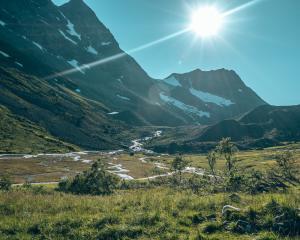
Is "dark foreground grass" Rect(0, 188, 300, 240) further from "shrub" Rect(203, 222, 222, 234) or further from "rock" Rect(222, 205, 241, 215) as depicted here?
"rock" Rect(222, 205, 241, 215)

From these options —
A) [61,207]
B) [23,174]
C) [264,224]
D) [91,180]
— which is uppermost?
[23,174]

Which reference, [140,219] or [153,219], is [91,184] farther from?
[153,219]

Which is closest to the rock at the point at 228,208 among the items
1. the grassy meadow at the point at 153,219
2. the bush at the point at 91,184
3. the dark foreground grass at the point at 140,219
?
the grassy meadow at the point at 153,219

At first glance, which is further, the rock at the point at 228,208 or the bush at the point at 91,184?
the bush at the point at 91,184

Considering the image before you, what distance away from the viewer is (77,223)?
19109 millimetres

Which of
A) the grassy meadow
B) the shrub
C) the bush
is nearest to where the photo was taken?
the grassy meadow

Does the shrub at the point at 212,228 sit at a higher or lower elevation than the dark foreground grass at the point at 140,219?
lower

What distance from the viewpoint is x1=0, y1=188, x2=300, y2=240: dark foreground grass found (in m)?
17.7

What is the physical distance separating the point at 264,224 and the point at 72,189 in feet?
132

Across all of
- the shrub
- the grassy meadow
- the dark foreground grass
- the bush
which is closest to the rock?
the grassy meadow

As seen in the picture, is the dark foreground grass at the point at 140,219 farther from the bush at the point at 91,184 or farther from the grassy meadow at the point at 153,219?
the bush at the point at 91,184

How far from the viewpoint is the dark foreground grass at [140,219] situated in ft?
58.1

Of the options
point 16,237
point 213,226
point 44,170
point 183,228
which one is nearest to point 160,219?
point 183,228

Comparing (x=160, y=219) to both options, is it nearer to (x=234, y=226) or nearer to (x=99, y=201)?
(x=234, y=226)
